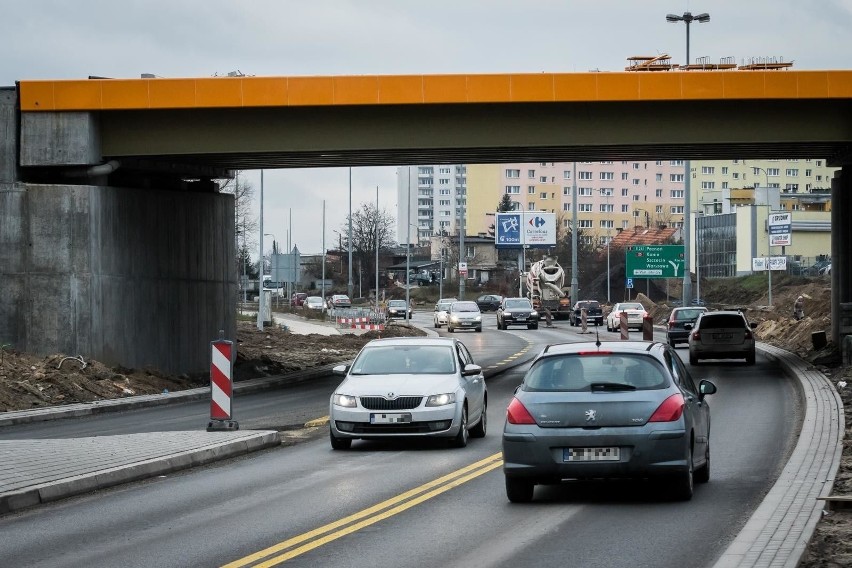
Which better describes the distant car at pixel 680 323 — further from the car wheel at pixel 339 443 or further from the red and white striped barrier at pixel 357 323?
the car wheel at pixel 339 443

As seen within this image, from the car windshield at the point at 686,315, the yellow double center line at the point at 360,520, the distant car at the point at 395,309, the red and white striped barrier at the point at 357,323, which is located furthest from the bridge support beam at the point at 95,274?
the distant car at the point at 395,309

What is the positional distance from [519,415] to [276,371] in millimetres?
25553

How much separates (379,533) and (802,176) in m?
181

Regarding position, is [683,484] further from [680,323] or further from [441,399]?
[680,323]

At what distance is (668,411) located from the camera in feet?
40.1

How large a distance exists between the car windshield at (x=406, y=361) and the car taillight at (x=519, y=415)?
623cm

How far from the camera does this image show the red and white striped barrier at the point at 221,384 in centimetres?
1886

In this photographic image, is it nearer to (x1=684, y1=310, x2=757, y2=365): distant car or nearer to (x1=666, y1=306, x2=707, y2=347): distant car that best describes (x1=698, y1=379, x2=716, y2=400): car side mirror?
(x1=684, y1=310, x2=757, y2=365): distant car

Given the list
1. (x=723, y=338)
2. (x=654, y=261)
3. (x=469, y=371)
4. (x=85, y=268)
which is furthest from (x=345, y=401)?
(x=654, y=261)

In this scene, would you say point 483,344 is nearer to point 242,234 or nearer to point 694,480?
point 694,480

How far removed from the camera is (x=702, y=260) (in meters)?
143

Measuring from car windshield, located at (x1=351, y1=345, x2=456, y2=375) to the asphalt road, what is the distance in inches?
40.6

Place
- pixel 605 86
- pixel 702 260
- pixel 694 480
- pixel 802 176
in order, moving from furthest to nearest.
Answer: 1. pixel 802 176
2. pixel 702 260
3. pixel 605 86
4. pixel 694 480

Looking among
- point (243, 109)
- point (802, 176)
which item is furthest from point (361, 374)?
point (802, 176)
